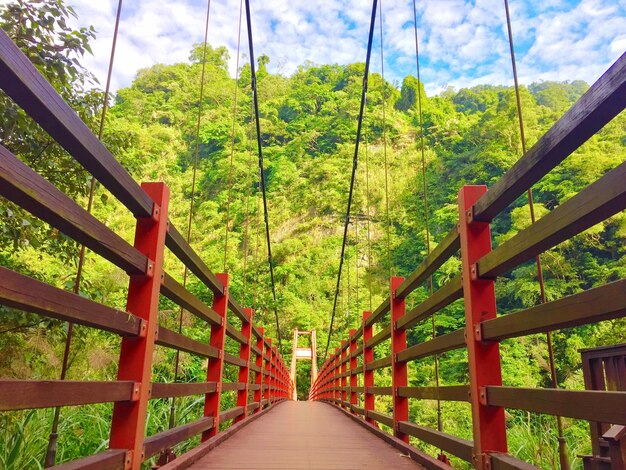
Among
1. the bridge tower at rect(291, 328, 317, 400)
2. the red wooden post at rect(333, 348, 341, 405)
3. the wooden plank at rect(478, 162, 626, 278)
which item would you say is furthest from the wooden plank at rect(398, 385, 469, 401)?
the bridge tower at rect(291, 328, 317, 400)

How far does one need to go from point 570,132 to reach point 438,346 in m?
1.07

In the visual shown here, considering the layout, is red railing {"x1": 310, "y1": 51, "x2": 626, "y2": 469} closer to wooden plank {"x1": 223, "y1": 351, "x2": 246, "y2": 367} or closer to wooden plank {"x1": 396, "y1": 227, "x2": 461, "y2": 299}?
wooden plank {"x1": 396, "y1": 227, "x2": 461, "y2": 299}

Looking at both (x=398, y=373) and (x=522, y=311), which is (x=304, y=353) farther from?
(x=522, y=311)

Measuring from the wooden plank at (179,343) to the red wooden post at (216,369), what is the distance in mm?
191

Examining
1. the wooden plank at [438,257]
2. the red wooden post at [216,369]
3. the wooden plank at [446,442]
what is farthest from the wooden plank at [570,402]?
the red wooden post at [216,369]

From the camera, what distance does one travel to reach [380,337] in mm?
3080

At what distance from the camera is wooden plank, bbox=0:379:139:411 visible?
75 cm

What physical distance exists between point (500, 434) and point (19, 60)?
142 cm

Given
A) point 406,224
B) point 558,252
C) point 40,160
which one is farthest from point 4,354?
point 406,224

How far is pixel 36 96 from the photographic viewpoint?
81cm

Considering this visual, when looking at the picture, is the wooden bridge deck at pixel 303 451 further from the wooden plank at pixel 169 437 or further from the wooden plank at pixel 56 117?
the wooden plank at pixel 56 117

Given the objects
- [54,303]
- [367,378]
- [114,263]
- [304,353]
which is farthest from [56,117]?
[304,353]

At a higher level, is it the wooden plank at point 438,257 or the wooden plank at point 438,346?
the wooden plank at point 438,257

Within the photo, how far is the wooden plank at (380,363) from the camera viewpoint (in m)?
2.79
